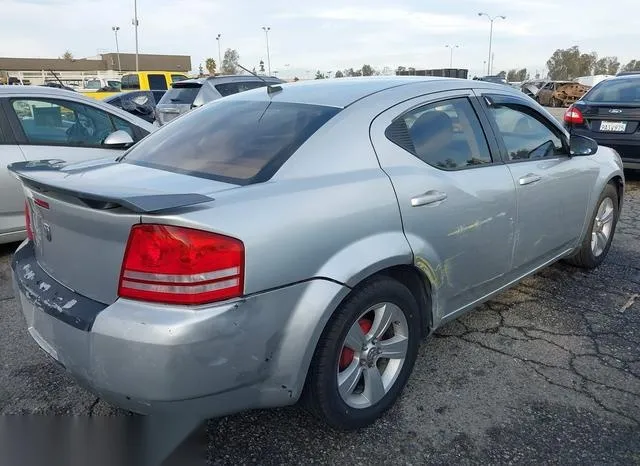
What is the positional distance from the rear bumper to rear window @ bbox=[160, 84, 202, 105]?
9442 mm

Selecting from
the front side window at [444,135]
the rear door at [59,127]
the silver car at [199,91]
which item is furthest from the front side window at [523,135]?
the silver car at [199,91]

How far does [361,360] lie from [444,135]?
1289 mm

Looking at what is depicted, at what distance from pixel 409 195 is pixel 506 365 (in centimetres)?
126

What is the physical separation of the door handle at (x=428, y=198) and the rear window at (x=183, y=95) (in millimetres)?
9089

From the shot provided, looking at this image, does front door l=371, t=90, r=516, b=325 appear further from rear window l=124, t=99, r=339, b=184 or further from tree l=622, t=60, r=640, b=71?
tree l=622, t=60, r=640, b=71

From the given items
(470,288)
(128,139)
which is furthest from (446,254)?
(128,139)

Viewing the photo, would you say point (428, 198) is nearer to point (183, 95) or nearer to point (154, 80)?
point (183, 95)

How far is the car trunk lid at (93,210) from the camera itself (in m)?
1.95

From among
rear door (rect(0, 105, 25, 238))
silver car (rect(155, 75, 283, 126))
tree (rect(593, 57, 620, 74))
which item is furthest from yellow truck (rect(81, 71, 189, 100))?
tree (rect(593, 57, 620, 74))

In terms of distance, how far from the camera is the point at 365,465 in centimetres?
229

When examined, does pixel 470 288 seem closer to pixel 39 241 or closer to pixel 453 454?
pixel 453 454

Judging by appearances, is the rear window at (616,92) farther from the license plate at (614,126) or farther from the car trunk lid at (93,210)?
the car trunk lid at (93,210)

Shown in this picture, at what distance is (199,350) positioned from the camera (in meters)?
1.88

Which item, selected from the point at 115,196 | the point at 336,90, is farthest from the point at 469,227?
the point at 115,196
